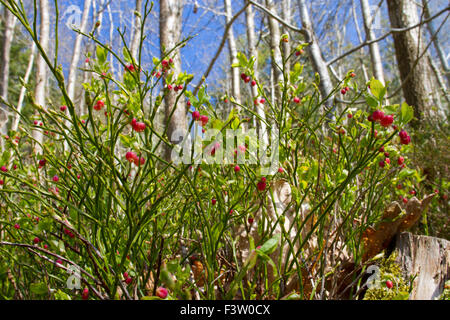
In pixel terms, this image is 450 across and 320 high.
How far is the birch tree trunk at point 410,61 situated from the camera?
3775mm

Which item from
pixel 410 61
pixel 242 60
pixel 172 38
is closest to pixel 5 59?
pixel 172 38

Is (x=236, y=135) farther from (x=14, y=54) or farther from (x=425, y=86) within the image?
(x=14, y=54)

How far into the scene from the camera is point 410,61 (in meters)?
3.88

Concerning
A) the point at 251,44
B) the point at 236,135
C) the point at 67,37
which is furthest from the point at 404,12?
the point at 67,37

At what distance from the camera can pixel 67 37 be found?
39.2ft

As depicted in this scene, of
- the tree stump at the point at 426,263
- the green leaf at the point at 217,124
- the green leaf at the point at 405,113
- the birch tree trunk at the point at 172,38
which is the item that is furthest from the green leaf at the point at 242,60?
the birch tree trunk at the point at 172,38

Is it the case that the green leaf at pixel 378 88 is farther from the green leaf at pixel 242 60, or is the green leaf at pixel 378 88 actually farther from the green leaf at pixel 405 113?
the green leaf at pixel 242 60

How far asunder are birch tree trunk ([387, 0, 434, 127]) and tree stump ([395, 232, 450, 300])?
308cm

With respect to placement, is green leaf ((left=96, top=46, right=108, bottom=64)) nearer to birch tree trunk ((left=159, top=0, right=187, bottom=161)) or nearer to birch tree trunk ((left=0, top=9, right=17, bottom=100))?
birch tree trunk ((left=159, top=0, right=187, bottom=161))

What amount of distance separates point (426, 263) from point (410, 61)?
3664mm

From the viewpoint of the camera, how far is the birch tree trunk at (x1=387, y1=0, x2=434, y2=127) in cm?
378

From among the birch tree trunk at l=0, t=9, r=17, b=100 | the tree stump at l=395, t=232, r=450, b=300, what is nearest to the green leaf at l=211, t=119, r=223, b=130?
the tree stump at l=395, t=232, r=450, b=300
